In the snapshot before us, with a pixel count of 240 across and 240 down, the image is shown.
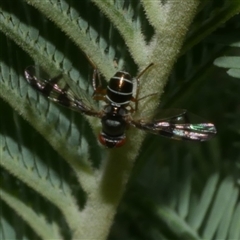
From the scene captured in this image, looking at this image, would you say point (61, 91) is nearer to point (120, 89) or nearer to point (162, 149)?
point (120, 89)

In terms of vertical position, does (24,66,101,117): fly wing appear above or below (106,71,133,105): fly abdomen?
below

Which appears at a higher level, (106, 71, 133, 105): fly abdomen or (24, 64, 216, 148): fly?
(106, 71, 133, 105): fly abdomen

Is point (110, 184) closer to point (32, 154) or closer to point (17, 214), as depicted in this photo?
point (32, 154)

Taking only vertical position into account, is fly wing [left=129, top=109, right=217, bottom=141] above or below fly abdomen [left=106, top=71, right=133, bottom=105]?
below

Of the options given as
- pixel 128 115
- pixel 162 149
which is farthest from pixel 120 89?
pixel 162 149
